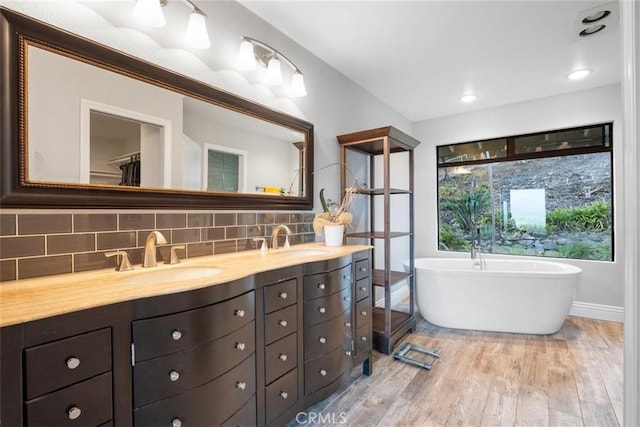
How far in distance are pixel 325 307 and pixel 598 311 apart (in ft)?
11.3

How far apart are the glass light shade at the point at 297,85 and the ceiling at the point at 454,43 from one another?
0.98 ft

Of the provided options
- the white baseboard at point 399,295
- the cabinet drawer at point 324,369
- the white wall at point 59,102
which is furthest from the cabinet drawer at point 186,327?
the white baseboard at point 399,295

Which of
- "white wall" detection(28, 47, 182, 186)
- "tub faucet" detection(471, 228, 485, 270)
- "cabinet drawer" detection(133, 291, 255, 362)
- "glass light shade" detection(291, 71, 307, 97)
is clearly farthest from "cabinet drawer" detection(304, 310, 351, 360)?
"tub faucet" detection(471, 228, 485, 270)

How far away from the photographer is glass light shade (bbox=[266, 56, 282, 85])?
6.51 feet

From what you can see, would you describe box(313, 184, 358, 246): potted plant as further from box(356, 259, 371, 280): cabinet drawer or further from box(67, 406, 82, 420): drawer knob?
box(67, 406, 82, 420): drawer knob

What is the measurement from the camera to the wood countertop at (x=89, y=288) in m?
0.77

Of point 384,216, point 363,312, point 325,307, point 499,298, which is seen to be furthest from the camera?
point 499,298

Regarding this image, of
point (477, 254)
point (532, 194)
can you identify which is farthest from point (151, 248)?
point (532, 194)

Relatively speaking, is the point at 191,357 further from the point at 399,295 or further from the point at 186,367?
the point at 399,295

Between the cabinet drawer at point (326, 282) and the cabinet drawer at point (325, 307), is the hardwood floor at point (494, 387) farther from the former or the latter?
the cabinet drawer at point (326, 282)

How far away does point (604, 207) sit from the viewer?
3.22 metres

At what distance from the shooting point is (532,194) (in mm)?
3615

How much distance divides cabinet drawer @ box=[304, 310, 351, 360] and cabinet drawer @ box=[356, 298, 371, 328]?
13cm

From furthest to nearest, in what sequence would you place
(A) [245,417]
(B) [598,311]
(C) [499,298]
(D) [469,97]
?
(D) [469,97]
(B) [598,311]
(C) [499,298]
(A) [245,417]
